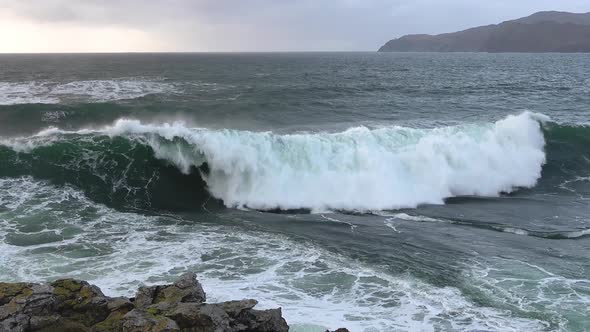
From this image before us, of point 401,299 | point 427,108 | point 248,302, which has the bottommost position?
point 401,299

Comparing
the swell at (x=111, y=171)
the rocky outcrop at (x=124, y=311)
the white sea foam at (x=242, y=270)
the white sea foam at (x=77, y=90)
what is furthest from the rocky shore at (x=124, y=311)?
the white sea foam at (x=77, y=90)

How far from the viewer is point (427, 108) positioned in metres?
37.8

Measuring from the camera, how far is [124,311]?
29.2ft

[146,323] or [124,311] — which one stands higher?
[146,323]

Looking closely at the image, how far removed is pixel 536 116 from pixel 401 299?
21.4 m

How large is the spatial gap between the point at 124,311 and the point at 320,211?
34.8ft

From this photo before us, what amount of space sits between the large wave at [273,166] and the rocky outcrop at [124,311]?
32.0 feet

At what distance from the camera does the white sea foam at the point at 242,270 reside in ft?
34.0

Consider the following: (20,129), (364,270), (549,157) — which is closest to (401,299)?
(364,270)

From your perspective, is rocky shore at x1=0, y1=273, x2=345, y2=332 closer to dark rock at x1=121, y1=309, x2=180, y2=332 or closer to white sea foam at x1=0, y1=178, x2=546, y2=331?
dark rock at x1=121, y1=309, x2=180, y2=332

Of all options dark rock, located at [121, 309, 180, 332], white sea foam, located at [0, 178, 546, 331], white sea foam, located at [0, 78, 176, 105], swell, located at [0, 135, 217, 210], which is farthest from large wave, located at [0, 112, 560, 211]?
white sea foam, located at [0, 78, 176, 105]

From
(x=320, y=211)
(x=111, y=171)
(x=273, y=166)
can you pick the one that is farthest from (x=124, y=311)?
(x=111, y=171)

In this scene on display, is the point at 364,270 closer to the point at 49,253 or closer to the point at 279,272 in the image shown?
the point at 279,272

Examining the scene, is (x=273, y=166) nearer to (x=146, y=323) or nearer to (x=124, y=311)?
(x=124, y=311)
